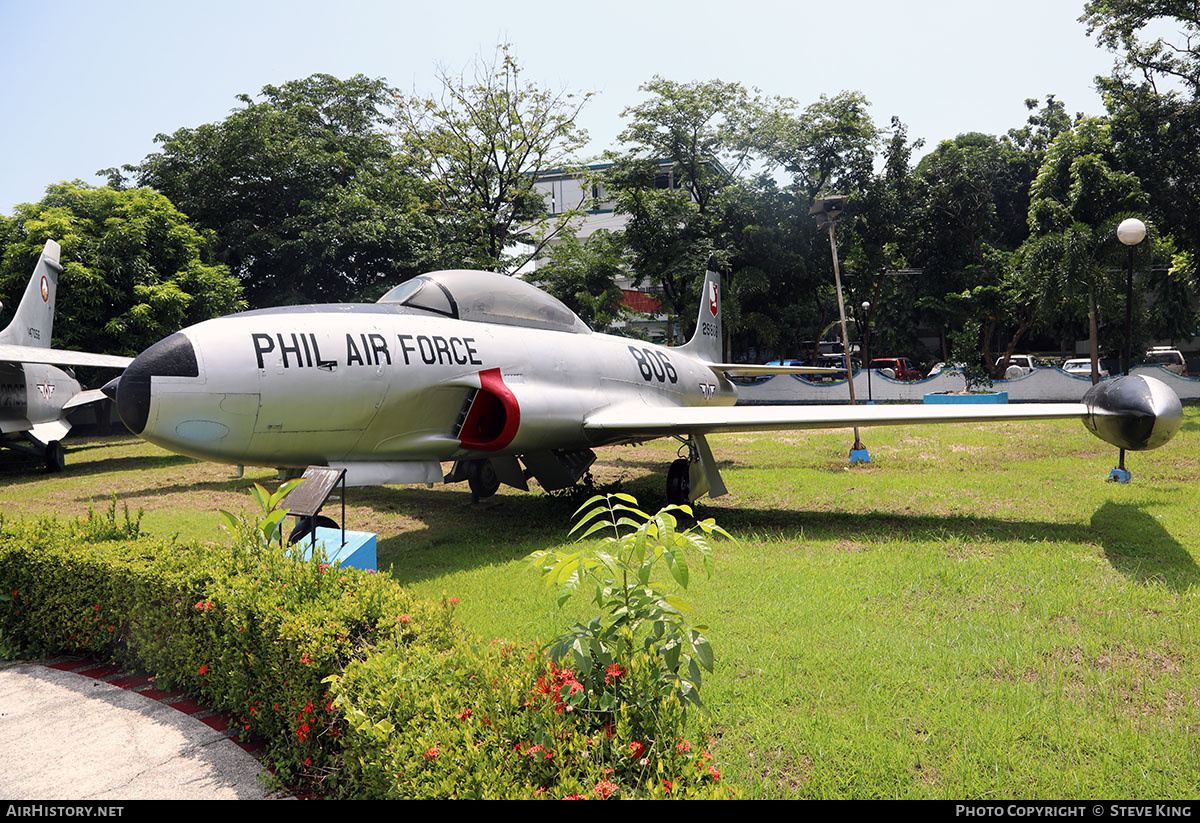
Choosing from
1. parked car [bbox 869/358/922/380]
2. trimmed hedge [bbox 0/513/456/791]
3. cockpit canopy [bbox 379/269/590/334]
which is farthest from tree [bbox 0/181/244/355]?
parked car [bbox 869/358/922/380]

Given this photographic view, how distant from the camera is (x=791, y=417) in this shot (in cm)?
904

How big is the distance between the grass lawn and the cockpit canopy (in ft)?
9.51

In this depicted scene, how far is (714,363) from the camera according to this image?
52.9 ft

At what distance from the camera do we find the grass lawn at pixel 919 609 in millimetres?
3426

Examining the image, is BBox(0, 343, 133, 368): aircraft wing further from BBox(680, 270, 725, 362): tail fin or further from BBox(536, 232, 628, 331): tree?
BBox(536, 232, 628, 331): tree

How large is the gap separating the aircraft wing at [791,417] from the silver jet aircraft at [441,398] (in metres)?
0.03

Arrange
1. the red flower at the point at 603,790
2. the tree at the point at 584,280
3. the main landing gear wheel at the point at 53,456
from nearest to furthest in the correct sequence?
the red flower at the point at 603,790
the main landing gear wheel at the point at 53,456
the tree at the point at 584,280

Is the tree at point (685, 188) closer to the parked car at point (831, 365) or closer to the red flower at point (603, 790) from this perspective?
the parked car at point (831, 365)

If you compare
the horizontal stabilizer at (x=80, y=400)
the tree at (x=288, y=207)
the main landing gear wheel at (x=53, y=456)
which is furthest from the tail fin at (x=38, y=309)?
the tree at (x=288, y=207)

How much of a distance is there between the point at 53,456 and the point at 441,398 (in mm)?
14540

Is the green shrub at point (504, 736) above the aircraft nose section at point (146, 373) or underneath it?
underneath

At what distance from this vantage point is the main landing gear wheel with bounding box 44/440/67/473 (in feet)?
54.7
